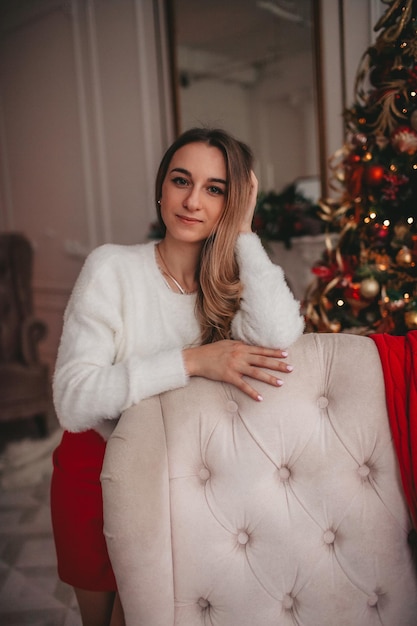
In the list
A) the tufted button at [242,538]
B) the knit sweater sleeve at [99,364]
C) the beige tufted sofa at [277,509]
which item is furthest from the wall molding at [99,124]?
the tufted button at [242,538]

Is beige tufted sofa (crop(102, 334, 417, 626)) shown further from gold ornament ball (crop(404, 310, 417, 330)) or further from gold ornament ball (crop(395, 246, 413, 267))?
gold ornament ball (crop(395, 246, 413, 267))

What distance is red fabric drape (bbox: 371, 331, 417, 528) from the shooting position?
1.05 m

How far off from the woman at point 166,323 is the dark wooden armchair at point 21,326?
6.62 feet

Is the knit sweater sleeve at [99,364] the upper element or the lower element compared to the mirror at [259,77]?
lower

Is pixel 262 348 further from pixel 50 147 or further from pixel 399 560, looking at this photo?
pixel 50 147

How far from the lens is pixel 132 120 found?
13.0ft

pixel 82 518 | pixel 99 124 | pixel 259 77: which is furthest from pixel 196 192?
pixel 99 124

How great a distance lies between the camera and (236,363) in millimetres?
1146

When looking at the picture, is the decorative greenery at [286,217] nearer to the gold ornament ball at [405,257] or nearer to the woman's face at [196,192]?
the gold ornament ball at [405,257]

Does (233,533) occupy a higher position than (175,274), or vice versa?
(175,274)

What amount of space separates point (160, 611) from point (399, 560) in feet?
1.54

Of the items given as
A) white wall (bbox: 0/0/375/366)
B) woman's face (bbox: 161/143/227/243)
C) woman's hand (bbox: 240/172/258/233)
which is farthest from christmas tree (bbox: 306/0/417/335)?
white wall (bbox: 0/0/375/366)

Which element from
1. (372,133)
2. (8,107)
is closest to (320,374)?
(372,133)

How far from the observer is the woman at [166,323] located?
3.84 feet
